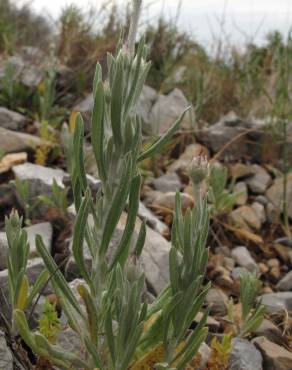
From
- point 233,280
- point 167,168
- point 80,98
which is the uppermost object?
point 80,98

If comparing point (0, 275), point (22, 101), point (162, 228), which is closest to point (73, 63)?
point (22, 101)

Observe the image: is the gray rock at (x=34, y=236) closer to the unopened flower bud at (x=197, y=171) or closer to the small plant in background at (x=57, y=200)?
the small plant in background at (x=57, y=200)

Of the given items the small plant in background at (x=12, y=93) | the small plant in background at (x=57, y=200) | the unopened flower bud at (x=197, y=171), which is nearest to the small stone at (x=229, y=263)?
the small plant in background at (x=57, y=200)

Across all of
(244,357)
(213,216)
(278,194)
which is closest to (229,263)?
(213,216)

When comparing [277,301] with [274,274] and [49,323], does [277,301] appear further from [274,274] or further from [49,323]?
[49,323]

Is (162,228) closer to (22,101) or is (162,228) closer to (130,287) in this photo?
(130,287)

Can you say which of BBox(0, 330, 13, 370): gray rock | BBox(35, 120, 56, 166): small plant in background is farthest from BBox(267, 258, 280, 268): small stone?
BBox(0, 330, 13, 370): gray rock

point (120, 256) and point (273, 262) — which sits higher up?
point (120, 256)
